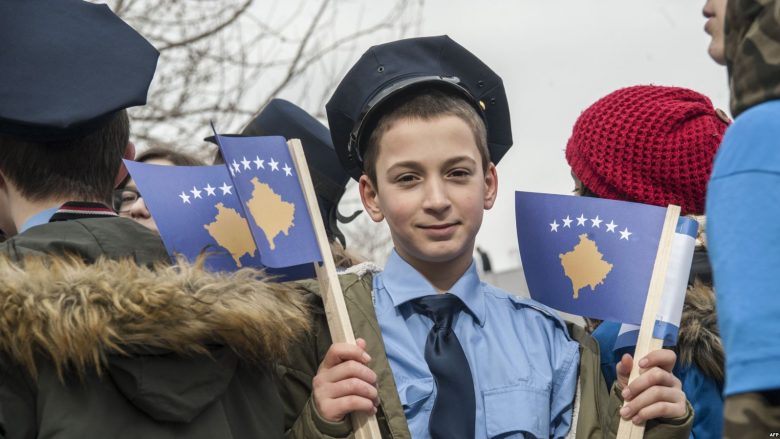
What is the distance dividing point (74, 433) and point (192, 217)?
76 centimetres

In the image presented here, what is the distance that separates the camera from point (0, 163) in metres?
2.61

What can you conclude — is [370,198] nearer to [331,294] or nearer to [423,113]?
[423,113]

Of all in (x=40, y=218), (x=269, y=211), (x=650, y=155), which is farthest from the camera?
(x=650, y=155)

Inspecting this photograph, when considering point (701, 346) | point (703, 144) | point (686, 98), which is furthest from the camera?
point (686, 98)

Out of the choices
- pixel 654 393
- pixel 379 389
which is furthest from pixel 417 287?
pixel 654 393

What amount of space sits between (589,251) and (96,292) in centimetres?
147

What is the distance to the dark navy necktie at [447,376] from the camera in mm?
2715

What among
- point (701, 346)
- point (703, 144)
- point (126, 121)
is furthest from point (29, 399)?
point (703, 144)

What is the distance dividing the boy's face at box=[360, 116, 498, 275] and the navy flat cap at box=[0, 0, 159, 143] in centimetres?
75

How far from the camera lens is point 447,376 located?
279 centimetres

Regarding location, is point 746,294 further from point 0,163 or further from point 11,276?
point 0,163

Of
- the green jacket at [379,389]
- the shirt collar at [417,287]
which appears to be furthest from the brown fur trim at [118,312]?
the shirt collar at [417,287]

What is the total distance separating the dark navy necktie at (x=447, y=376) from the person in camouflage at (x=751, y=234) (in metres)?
1.23

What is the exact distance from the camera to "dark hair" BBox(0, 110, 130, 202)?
2600 mm
